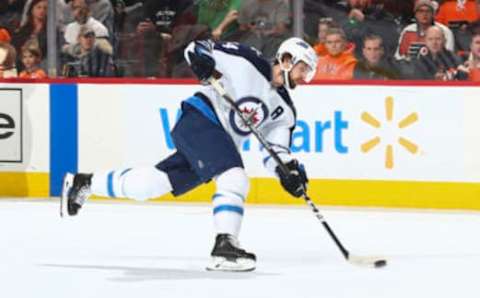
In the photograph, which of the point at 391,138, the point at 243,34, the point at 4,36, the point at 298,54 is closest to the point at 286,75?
the point at 298,54

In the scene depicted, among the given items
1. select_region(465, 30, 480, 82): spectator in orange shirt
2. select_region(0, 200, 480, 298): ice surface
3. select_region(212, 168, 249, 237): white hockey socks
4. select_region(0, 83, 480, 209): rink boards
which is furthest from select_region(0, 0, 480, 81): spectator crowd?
select_region(212, 168, 249, 237): white hockey socks

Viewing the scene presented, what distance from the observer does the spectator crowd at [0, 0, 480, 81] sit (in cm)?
775

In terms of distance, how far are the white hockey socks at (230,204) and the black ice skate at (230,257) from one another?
1.4 inches

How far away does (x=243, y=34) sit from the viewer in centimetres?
809

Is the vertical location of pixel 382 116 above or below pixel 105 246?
above

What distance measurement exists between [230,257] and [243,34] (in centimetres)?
322

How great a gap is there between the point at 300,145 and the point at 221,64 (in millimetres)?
2503

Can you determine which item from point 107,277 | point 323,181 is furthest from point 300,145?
point 107,277

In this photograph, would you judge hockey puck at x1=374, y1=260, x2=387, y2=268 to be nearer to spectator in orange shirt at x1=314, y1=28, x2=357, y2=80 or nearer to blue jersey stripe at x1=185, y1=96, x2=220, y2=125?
blue jersey stripe at x1=185, y1=96, x2=220, y2=125

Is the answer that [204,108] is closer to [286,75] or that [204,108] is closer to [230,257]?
[286,75]

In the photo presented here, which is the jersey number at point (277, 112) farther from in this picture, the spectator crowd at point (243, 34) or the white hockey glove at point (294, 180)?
the spectator crowd at point (243, 34)

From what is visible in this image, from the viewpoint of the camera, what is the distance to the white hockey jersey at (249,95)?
5293mm

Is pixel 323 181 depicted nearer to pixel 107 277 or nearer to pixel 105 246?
pixel 105 246

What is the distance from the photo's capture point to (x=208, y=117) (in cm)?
533
